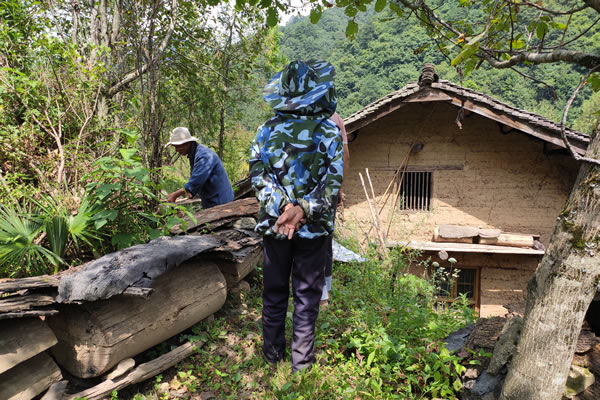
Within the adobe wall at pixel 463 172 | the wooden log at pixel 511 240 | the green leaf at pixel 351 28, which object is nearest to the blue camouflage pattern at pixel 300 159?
the green leaf at pixel 351 28

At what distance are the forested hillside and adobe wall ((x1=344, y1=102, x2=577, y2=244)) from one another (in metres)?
36.0

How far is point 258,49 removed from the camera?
12953 millimetres

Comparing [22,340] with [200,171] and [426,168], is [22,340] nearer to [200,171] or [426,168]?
[200,171]

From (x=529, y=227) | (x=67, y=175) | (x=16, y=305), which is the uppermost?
(x=67, y=175)

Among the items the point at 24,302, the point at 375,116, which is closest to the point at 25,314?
the point at 24,302

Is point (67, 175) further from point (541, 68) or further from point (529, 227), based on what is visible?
point (541, 68)

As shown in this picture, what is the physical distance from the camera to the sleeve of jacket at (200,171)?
14.0ft

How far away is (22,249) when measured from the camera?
7.94 ft

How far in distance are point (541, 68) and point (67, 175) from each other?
5842 centimetres

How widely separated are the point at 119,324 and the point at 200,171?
94.5 inches

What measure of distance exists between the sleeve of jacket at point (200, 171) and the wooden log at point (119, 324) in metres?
1.67

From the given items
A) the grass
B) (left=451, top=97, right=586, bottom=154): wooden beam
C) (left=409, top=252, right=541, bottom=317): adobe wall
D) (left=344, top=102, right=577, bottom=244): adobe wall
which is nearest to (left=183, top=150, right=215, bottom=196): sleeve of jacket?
the grass

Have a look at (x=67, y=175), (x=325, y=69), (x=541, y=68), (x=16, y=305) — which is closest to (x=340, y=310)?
(x=325, y=69)

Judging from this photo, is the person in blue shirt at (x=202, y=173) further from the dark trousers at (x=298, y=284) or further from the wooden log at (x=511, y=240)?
the wooden log at (x=511, y=240)
